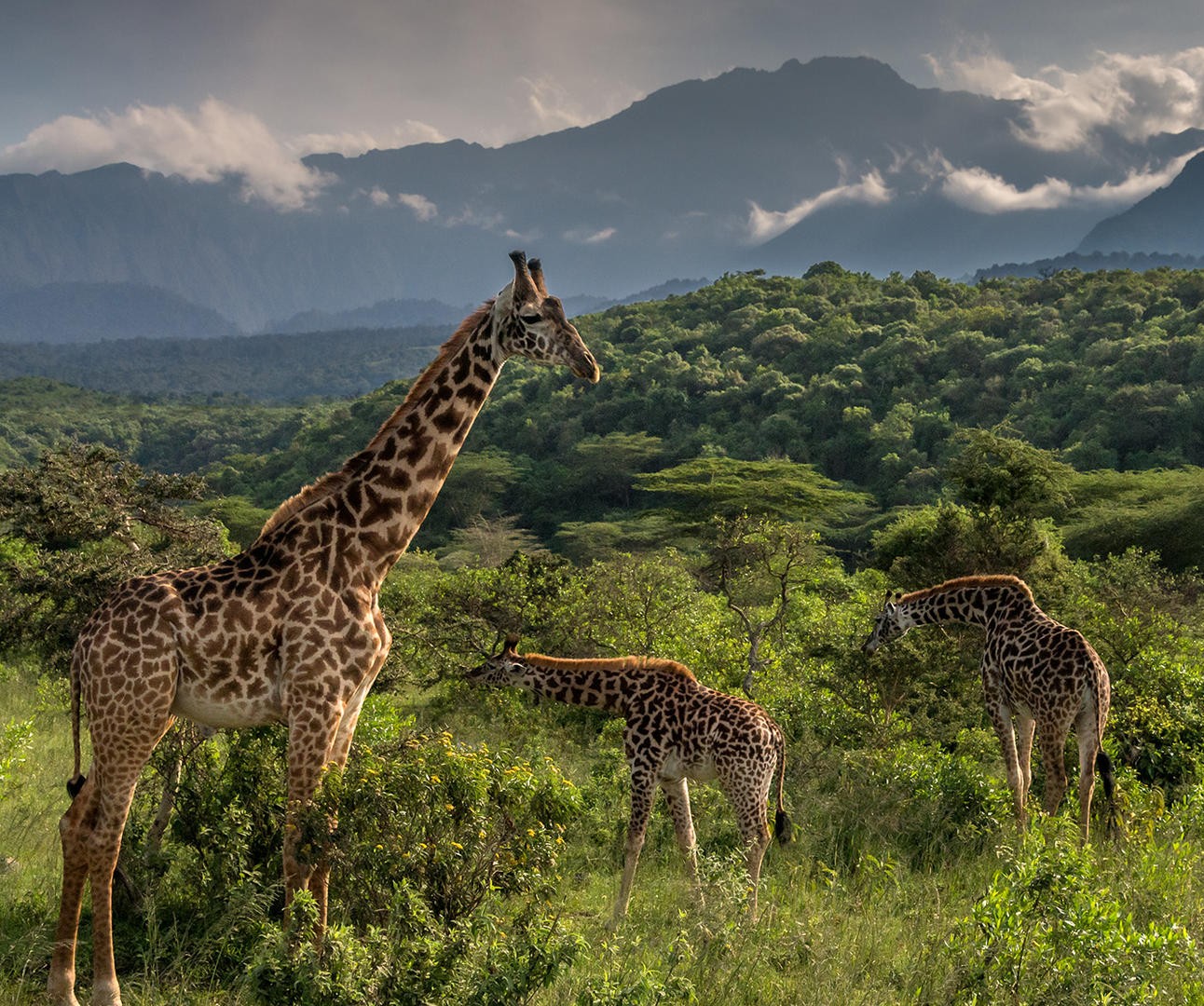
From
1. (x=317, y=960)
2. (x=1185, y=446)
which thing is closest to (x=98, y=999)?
(x=317, y=960)

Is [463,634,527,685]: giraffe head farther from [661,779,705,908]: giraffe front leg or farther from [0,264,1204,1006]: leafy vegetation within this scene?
[661,779,705,908]: giraffe front leg

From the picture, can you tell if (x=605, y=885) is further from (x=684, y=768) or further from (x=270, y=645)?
(x=270, y=645)

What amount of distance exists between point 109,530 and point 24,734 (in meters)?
2.04

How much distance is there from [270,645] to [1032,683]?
21.7 feet

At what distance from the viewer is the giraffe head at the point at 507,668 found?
949 cm

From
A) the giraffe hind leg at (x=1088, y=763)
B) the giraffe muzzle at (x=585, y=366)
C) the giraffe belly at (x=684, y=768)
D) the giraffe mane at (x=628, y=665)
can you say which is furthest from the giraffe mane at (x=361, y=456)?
the giraffe hind leg at (x=1088, y=763)

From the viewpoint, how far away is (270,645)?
5.28 m

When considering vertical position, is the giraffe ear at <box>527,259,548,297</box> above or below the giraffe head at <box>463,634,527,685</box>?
above

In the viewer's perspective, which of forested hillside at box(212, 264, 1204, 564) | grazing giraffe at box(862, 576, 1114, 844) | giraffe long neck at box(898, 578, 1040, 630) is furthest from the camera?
forested hillside at box(212, 264, 1204, 564)

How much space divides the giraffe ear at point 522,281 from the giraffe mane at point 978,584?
633 centimetres

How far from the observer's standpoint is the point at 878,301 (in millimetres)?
89938

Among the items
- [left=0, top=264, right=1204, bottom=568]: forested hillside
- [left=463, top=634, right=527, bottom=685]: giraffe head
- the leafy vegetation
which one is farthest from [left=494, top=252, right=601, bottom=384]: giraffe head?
[left=0, top=264, right=1204, bottom=568]: forested hillside

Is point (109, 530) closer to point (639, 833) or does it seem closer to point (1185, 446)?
point (639, 833)

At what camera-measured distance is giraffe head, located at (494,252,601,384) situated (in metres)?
5.43
